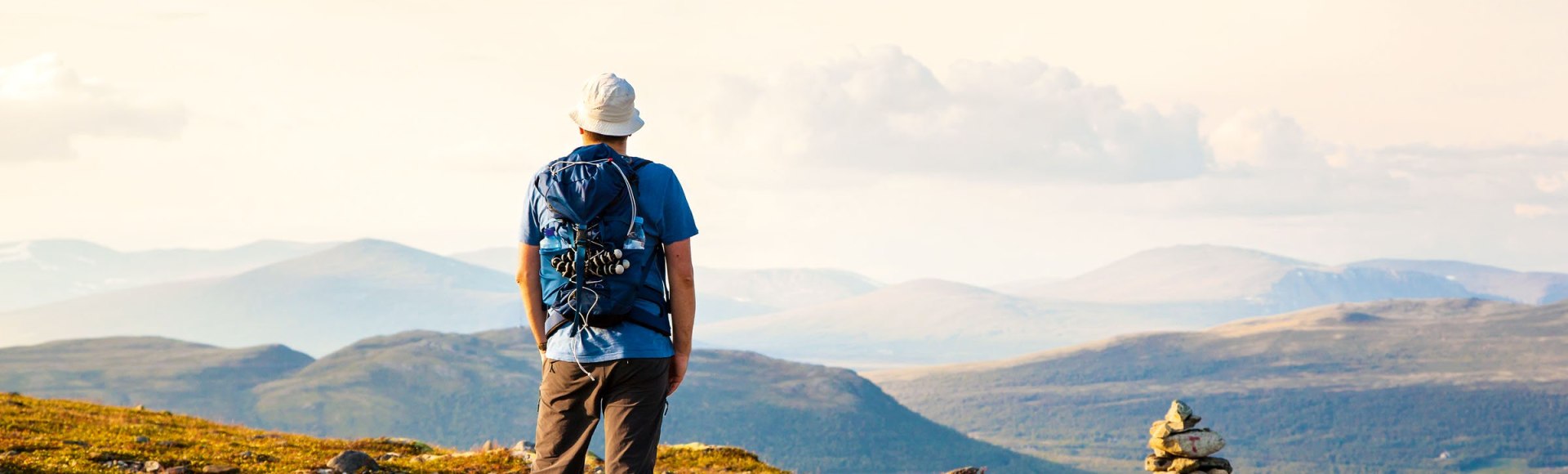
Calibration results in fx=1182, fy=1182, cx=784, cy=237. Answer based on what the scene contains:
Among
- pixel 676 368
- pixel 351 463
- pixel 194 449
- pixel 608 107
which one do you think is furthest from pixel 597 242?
pixel 194 449

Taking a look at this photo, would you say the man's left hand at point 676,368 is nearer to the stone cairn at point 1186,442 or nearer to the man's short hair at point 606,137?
the man's short hair at point 606,137

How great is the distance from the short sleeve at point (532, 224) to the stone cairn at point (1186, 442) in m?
17.2

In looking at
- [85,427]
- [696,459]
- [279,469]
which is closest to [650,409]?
[279,469]

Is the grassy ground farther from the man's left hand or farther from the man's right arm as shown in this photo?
the man's left hand

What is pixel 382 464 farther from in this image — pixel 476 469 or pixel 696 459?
pixel 696 459

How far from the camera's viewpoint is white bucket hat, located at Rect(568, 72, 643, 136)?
10.4m

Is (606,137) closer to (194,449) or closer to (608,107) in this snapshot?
(608,107)

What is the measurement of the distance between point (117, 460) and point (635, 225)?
1443 centimetres

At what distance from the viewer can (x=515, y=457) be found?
80.1 feet

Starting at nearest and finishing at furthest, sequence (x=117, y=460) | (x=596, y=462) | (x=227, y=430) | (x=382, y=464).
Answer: (x=117, y=460) < (x=382, y=464) < (x=596, y=462) < (x=227, y=430)

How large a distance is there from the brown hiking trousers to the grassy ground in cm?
1175

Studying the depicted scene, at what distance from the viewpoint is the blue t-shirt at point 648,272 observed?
33.1ft

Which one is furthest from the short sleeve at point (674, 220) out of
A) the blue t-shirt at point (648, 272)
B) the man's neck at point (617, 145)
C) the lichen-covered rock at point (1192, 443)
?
the lichen-covered rock at point (1192, 443)

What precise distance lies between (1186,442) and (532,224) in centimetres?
1777
